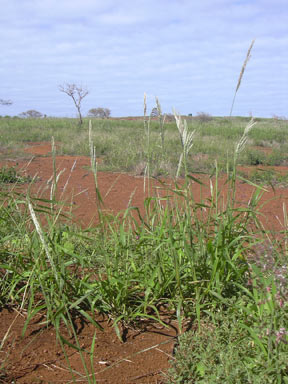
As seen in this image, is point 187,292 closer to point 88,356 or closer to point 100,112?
point 88,356

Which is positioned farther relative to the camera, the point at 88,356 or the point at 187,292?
the point at 187,292

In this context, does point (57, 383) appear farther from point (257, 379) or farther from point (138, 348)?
point (257, 379)

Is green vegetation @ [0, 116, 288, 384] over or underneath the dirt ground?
over

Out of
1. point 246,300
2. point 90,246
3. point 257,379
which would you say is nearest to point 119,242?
point 90,246

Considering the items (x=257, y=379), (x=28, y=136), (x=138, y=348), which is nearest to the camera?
(x=257, y=379)

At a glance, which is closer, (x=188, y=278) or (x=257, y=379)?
(x=257, y=379)

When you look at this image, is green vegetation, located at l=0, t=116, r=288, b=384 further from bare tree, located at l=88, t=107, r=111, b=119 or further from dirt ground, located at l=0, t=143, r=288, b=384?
bare tree, located at l=88, t=107, r=111, b=119

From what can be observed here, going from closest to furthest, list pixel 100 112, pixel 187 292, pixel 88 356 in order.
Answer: pixel 88 356 → pixel 187 292 → pixel 100 112

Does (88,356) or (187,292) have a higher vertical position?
(187,292)

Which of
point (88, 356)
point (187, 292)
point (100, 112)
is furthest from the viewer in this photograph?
point (100, 112)

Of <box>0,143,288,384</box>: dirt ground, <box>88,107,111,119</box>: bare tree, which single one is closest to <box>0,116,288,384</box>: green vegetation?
<box>0,143,288,384</box>: dirt ground

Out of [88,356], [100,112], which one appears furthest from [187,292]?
[100,112]

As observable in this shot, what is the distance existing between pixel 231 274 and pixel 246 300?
212 millimetres

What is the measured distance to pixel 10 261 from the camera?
227cm
